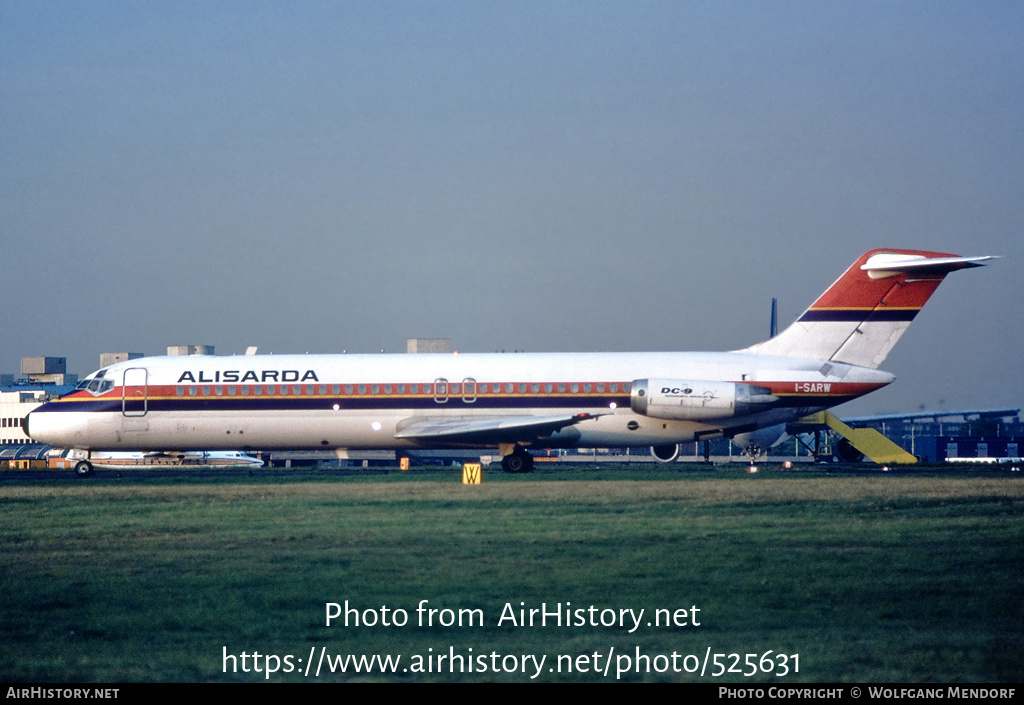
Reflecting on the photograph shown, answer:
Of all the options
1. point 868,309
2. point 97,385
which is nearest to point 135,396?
point 97,385

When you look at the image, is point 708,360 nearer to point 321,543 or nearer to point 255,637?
point 321,543

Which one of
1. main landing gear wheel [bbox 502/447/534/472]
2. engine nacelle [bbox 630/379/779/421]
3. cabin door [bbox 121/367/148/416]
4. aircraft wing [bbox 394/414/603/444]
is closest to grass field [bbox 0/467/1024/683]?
engine nacelle [bbox 630/379/779/421]

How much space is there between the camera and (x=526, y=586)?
1245cm

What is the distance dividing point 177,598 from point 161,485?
65.9ft

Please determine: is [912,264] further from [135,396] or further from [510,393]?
[135,396]

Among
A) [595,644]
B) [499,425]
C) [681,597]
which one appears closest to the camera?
[595,644]

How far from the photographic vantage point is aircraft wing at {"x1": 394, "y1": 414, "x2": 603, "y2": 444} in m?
34.1

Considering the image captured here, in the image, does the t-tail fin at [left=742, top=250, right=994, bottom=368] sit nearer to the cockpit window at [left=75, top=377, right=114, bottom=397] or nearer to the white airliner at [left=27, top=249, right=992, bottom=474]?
the white airliner at [left=27, top=249, right=992, bottom=474]

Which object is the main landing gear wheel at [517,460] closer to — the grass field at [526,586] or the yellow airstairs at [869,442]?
the grass field at [526,586]

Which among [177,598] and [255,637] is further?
[177,598]

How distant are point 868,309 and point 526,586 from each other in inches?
973

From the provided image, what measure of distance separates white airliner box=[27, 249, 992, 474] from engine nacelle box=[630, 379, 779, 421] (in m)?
0.04
